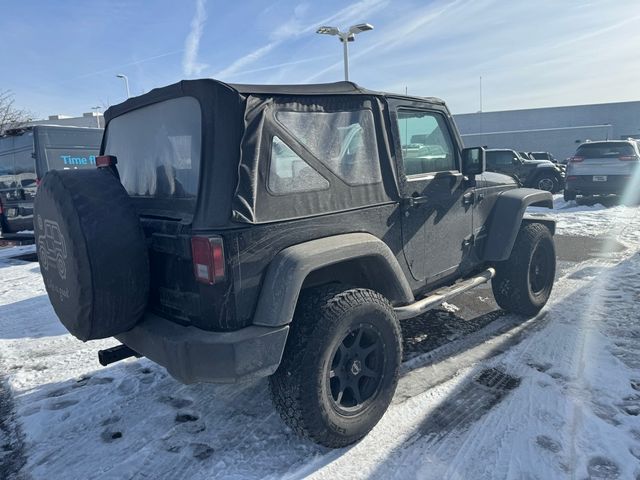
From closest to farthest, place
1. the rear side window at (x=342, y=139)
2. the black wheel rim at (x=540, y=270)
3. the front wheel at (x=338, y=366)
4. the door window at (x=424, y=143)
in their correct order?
the front wheel at (x=338, y=366) → the rear side window at (x=342, y=139) → the door window at (x=424, y=143) → the black wheel rim at (x=540, y=270)

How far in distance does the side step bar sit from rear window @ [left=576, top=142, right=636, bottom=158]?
10709 millimetres

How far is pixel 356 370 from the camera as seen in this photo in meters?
2.69

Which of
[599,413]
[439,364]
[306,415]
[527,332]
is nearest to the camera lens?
[306,415]

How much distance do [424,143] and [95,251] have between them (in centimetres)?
248

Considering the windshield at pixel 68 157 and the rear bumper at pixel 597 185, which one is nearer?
the windshield at pixel 68 157

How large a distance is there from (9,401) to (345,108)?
10.3 feet

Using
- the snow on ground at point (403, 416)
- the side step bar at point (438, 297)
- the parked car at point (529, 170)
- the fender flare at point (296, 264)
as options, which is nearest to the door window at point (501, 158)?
the parked car at point (529, 170)

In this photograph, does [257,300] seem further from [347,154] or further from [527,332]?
[527,332]

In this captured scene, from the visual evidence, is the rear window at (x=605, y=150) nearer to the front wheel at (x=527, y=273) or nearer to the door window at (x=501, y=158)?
the door window at (x=501, y=158)

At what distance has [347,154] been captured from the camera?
285 cm

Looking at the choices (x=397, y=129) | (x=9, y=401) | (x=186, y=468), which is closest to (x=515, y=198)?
(x=397, y=129)

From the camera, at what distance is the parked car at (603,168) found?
11992 millimetres

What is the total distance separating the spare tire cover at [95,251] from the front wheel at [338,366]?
882 mm

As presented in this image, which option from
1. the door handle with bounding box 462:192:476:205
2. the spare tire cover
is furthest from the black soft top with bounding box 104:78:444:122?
the door handle with bounding box 462:192:476:205
